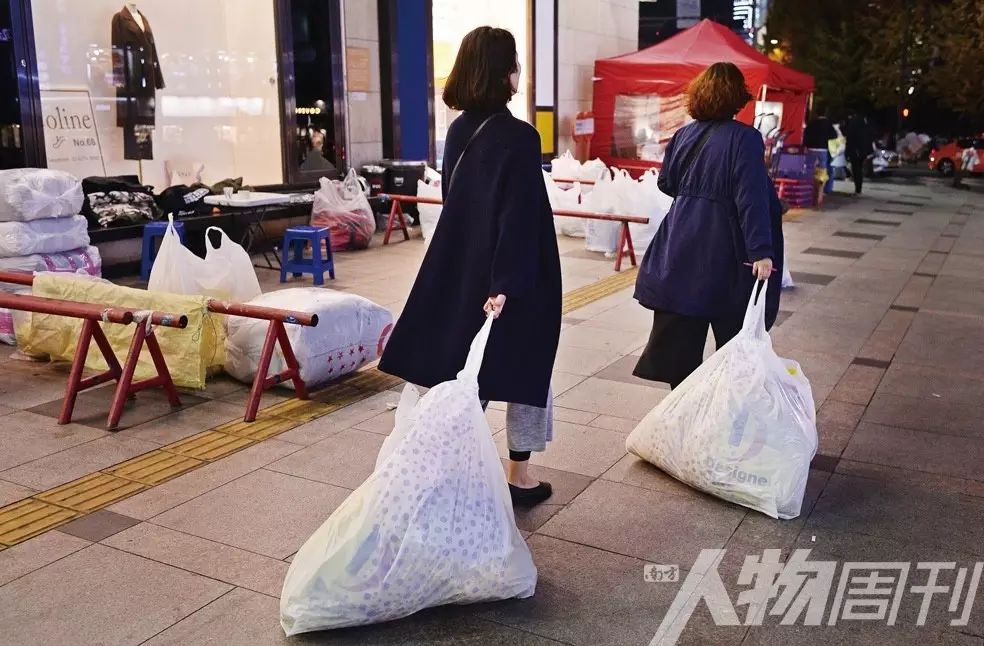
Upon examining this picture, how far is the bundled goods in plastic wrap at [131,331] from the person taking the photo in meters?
5.12

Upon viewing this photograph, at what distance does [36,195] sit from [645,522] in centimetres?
556

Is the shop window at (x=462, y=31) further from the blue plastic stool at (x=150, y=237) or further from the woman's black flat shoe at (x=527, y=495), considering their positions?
the woman's black flat shoe at (x=527, y=495)

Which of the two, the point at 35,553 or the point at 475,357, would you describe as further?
the point at 35,553

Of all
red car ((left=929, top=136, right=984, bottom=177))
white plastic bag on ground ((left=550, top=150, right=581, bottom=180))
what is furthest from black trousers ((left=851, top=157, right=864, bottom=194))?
white plastic bag on ground ((left=550, top=150, right=581, bottom=180))

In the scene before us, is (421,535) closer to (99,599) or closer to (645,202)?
(99,599)

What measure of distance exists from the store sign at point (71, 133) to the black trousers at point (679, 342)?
7113 mm

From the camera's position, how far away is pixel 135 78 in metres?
A: 10.5

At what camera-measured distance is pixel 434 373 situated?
341 centimetres

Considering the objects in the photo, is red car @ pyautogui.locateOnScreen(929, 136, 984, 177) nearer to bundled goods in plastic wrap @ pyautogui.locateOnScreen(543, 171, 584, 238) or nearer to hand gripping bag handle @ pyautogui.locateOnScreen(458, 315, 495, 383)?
bundled goods in plastic wrap @ pyautogui.locateOnScreen(543, 171, 584, 238)

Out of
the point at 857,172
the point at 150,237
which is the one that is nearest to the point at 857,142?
the point at 857,172

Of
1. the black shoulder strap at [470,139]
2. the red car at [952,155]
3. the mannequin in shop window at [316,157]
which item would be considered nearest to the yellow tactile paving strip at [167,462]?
the black shoulder strap at [470,139]

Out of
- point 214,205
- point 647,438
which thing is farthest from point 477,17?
point 647,438

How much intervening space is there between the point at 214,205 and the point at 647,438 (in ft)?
22.3

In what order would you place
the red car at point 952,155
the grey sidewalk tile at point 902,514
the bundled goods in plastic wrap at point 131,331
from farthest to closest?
1. the red car at point 952,155
2. the bundled goods in plastic wrap at point 131,331
3. the grey sidewalk tile at point 902,514
